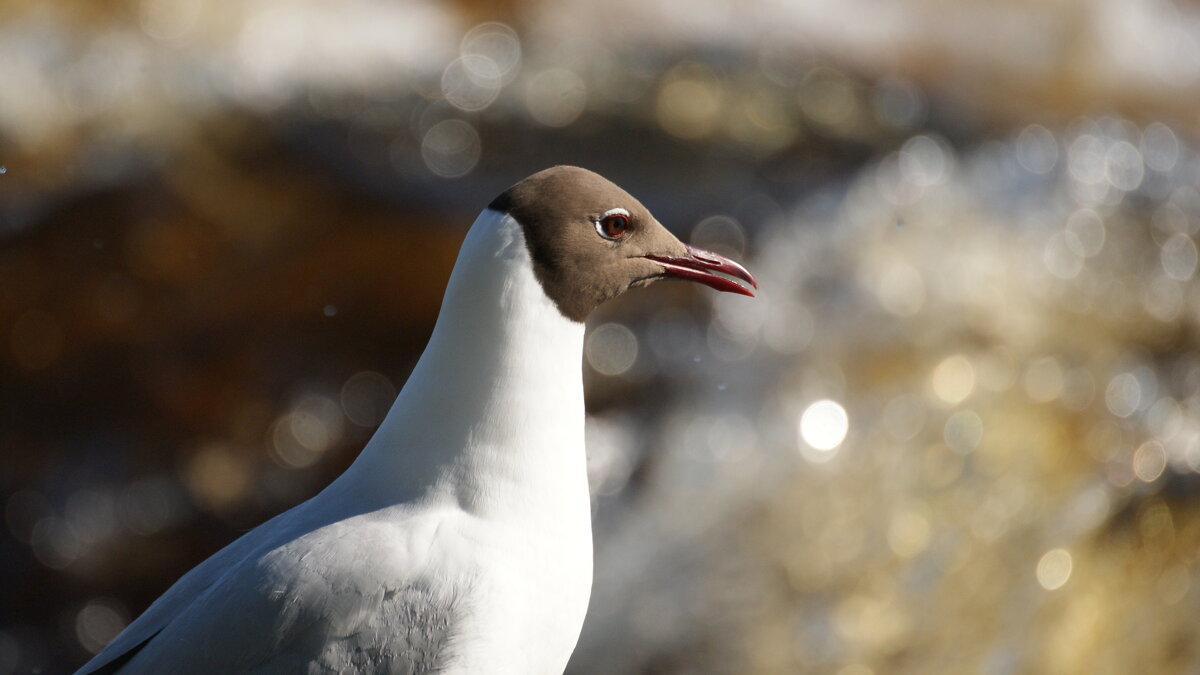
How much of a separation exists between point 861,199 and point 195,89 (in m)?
2.16

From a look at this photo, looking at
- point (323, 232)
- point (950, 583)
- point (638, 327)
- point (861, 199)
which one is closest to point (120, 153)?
point (323, 232)

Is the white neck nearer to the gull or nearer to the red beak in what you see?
the gull

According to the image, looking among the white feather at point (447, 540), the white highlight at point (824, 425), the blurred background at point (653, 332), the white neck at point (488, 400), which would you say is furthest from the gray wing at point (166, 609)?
the white highlight at point (824, 425)

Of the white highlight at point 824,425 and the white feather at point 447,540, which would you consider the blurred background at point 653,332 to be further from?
the white feather at point 447,540

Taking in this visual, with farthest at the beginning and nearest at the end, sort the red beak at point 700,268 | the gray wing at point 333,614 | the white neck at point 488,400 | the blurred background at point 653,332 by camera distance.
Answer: the blurred background at point 653,332
the red beak at point 700,268
the white neck at point 488,400
the gray wing at point 333,614

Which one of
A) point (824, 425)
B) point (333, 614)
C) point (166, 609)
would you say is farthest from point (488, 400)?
point (824, 425)

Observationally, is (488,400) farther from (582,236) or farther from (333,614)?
(333,614)

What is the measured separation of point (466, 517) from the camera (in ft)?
6.28

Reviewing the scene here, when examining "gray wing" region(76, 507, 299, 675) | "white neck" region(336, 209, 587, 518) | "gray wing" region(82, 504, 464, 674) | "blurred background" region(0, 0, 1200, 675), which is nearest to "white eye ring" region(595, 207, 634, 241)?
"white neck" region(336, 209, 587, 518)

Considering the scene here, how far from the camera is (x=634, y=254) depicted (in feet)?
6.80

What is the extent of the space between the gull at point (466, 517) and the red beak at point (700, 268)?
0.16 feet

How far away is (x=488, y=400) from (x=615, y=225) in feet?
1.23

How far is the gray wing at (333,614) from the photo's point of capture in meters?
1.80

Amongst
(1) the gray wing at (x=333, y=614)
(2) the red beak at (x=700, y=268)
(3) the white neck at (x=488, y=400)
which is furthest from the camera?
(2) the red beak at (x=700, y=268)
